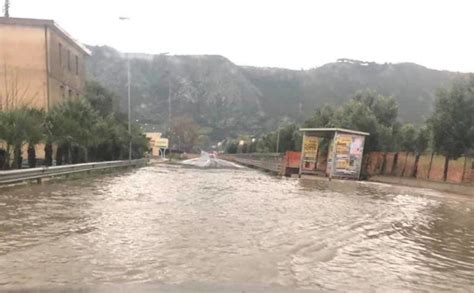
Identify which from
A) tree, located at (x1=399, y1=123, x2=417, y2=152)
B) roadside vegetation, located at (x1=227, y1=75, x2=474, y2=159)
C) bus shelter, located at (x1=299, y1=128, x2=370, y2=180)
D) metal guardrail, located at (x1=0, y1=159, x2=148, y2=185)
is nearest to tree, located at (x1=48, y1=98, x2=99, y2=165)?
metal guardrail, located at (x1=0, y1=159, x2=148, y2=185)

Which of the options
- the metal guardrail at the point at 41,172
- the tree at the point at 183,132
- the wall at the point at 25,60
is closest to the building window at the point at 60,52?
the wall at the point at 25,60

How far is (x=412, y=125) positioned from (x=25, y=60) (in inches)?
1393

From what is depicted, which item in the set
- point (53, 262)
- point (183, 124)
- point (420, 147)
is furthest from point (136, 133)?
point (183, 124)

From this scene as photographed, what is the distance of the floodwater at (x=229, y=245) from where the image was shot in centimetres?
683

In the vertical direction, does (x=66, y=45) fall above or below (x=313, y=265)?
above

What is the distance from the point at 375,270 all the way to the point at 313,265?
92 cm

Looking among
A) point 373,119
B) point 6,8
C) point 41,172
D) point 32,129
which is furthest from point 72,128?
point 6,8

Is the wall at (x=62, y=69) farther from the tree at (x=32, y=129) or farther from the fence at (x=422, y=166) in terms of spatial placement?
the fence at (x=422, y=166)

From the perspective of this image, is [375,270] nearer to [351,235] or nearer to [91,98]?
[351,235]

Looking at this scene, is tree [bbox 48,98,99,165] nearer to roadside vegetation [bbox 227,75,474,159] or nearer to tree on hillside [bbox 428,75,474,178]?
roadside vegetation [bbox 227,75,474,159]

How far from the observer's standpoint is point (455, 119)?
93.4 feet

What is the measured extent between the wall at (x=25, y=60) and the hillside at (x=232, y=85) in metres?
96.1

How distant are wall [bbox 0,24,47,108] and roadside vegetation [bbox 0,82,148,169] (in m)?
6.49

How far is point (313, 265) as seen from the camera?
309 inches
